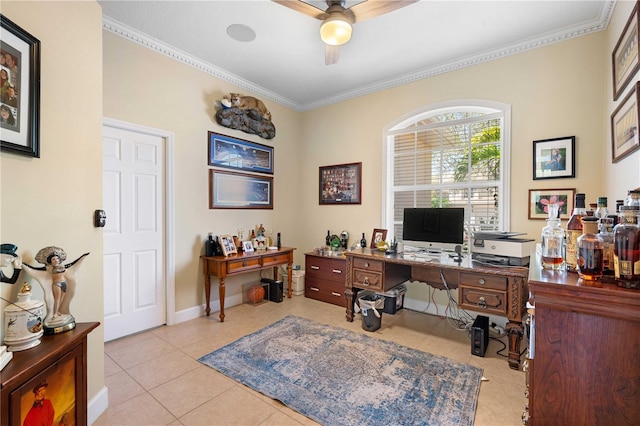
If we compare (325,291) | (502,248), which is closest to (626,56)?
(502,248)

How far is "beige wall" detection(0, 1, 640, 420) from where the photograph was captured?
4.59ft

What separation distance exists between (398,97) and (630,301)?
331 cm

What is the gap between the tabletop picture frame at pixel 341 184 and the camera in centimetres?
396

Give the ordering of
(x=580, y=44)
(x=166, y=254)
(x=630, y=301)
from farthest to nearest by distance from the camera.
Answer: (x=166, y=254)
(x=580, y=44)
(x=630, y=301)

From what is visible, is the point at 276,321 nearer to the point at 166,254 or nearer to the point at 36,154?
the point at 166,254

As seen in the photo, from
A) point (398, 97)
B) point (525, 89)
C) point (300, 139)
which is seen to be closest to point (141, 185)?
point (300, 139)

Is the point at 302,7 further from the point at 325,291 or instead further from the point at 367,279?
the point at 325,291

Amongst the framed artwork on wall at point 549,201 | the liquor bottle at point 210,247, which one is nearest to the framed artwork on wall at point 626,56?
the framed artwork on wall at point 549,201

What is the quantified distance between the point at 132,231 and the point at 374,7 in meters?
2.92

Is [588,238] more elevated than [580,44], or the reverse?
[580,44]

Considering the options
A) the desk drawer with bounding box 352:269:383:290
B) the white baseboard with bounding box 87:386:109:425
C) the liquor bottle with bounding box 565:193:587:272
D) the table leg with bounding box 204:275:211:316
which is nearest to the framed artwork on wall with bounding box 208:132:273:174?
the table leg with bounding box 204:275:211:316

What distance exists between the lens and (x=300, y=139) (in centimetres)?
461

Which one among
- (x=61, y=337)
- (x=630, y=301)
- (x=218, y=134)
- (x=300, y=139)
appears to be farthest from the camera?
(x=300, y=139)

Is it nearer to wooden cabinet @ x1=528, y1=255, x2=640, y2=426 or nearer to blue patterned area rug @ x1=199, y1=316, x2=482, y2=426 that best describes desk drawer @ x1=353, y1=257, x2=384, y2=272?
blue patterned area rug @ x1=199, y1=316, x2=482, y2=426
